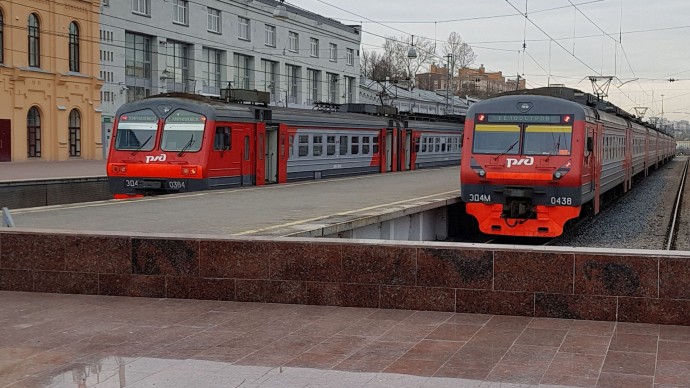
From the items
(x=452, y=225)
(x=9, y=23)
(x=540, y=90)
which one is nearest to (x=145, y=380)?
(x=540, y=90)

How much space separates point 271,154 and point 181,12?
82.0 feet

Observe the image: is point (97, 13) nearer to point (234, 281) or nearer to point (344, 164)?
point (344, 164)

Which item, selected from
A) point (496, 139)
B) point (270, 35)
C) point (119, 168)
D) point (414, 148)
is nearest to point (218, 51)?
point (270, 35)

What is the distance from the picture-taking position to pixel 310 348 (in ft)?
22.2

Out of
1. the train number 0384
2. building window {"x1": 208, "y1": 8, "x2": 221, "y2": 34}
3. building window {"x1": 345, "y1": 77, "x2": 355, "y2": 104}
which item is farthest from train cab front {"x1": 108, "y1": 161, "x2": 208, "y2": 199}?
building window {"x1": 345, "y1": 77, "x2": 355, "y2": 104}

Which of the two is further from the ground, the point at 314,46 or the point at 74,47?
the point at 314,46

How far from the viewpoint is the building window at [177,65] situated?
151 ft

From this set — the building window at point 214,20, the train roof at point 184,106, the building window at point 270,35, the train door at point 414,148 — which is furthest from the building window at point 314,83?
the train roof at point 184,106

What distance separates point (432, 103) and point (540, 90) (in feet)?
205

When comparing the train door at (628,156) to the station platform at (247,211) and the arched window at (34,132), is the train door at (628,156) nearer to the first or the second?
the station platform at (247,211)

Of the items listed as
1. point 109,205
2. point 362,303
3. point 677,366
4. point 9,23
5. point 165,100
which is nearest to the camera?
point 677,366

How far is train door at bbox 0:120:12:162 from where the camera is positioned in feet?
122

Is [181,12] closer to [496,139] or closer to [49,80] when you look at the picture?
[49,80]

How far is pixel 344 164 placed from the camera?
99.3 feet
